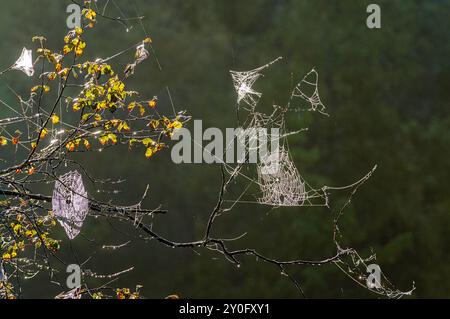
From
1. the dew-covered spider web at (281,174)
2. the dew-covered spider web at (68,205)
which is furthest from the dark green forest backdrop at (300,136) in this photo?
the dew-covered spider web at (68,205)

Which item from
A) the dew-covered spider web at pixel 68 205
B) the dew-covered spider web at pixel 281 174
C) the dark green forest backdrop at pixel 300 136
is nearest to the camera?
the dew-covered spider web at pixel 68 205

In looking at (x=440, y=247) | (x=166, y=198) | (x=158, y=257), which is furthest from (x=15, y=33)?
(x=440, y=247)

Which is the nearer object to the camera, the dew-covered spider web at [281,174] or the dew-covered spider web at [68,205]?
the dew-covered spider web at [68,205]

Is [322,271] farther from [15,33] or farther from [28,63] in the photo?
[28,63]

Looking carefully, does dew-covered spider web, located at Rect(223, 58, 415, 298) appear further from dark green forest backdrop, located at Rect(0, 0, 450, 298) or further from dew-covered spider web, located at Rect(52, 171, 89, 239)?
dew-covered spider web, located at Rect(52, 171, 89, 239)

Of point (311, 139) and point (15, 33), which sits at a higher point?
point (15, 33)

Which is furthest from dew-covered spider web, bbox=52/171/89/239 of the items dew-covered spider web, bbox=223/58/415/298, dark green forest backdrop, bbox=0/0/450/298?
dark green forest backdrop, bbox=0/0/450/298

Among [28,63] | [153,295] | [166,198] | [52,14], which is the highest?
[52,14]

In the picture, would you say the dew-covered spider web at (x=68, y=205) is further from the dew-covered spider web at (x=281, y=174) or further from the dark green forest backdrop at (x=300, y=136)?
the dark green forest backdrop at (x=300, y=136)

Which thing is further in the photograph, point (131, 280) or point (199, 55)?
point (199, 55)
